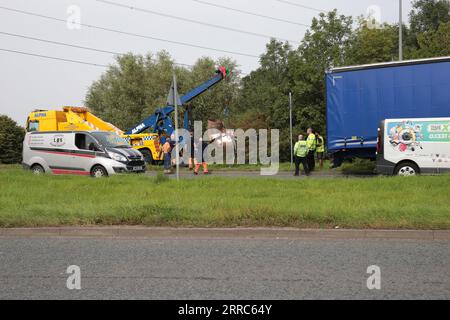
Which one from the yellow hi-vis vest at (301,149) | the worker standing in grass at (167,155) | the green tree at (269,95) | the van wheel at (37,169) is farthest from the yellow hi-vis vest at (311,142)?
the green tree at (269,95)

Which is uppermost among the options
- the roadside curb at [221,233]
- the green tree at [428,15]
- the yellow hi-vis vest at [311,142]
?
the green tree at [428,15]

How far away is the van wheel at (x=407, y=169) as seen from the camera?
1541 cm

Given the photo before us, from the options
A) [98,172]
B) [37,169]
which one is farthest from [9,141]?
[98,172]

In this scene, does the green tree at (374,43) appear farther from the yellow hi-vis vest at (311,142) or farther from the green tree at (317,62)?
the yellow hi-vis vest at (311,142)

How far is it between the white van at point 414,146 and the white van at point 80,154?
28.0ft

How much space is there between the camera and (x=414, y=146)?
15312 mm

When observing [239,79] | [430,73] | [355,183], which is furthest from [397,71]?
[239,79]

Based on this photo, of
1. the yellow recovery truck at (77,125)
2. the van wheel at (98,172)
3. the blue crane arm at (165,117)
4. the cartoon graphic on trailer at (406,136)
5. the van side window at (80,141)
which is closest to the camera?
the cartoon graphic on trailer at (406,136)

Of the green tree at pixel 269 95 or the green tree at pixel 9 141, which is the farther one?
the green tree at pixel 269 95

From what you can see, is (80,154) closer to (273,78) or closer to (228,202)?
(228,202)

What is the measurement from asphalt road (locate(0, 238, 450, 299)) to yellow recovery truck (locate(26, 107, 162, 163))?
17660 millimetres

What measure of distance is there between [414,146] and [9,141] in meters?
27.5

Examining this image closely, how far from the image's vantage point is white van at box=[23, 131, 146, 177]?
17.2m
